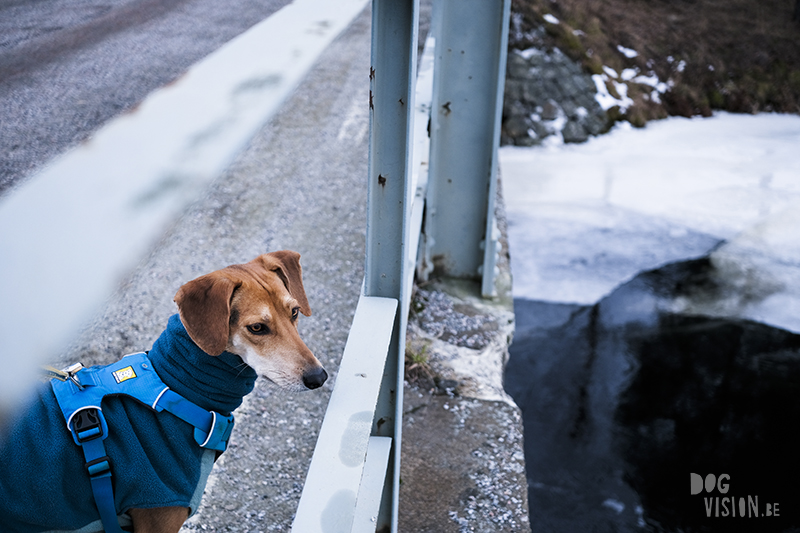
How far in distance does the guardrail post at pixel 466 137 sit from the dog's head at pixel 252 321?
2.90m

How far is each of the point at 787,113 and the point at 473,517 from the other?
33.7 feet

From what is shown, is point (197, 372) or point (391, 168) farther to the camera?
point (391, 168)

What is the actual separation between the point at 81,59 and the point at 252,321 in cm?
69

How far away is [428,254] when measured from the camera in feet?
15.5

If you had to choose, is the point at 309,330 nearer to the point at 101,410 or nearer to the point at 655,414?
the point at 101,410

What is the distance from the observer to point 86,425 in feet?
4.47

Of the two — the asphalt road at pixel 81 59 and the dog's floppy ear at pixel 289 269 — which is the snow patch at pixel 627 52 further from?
the asphalt road at pixel 81 59

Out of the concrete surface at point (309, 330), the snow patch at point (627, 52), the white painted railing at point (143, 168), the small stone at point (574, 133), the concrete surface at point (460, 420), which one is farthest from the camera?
the snow patch at point (627, 52)

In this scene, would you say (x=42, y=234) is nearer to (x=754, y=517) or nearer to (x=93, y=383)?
(x=93, y=383)

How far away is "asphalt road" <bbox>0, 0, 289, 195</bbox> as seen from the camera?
2.94 ft

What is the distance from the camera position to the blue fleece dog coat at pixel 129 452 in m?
1.31

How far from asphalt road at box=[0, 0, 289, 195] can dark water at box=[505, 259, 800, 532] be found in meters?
3.90
